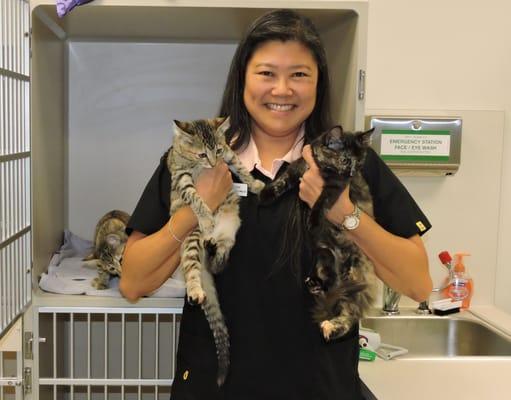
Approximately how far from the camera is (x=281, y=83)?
48.7 inches

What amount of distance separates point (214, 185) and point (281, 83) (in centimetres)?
27

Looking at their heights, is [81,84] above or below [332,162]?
above

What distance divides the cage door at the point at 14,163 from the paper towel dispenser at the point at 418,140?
1.23 meters

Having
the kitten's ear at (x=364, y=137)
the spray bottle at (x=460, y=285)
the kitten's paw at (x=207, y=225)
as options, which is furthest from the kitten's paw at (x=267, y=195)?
the spray bottle at (x=460, y=285)

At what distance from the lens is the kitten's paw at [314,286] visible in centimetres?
127

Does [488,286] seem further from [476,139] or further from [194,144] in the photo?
[194,144]

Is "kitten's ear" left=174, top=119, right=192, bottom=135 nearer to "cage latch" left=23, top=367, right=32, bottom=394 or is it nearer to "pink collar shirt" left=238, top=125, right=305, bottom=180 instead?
"pink collar shirt" left=238, top=125, right=305, bottom=180

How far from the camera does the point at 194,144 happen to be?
1246mm


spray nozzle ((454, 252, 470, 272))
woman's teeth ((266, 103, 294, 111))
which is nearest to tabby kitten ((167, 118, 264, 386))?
woman's teeth ((266, 103, 294, 111))

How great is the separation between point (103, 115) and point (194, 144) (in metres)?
1.00

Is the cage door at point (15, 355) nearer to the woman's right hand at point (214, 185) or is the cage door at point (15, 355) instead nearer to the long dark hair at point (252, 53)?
the woman's right hand at point (214, 185)

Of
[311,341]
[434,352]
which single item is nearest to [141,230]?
[311,341]

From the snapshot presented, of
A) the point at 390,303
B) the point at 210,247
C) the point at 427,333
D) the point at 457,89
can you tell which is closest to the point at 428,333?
the point at 427,333

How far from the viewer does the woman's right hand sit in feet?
4.14
